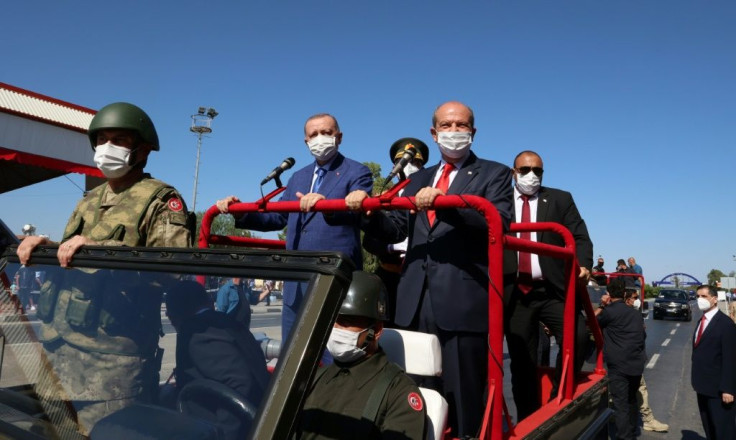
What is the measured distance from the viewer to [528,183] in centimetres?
427

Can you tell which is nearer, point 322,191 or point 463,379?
point 463,379

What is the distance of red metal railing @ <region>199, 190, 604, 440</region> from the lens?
2.30 metres

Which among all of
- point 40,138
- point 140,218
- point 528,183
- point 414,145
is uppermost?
point 40,138

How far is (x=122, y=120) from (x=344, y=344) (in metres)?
1.64

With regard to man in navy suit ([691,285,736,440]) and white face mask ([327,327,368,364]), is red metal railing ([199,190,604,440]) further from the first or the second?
man in navy suit ([691,285,736,440])

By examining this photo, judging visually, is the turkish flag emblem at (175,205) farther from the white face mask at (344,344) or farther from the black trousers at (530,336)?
the black trousers at (530,336)

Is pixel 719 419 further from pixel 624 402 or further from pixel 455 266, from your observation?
pixel 455 266

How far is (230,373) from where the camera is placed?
4.86ft

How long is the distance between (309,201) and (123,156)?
0.96 meters

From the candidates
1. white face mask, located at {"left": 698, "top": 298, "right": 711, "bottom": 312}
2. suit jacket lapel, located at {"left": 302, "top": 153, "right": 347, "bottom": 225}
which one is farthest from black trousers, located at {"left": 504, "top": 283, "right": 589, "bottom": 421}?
white face mask, located at {"left": 698, "top": 298, "right": 711, "bottom": 312}

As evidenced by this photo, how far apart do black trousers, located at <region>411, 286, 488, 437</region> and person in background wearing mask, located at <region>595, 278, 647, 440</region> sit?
5.05m

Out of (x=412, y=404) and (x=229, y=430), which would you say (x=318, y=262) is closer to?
(x=229, y=430)

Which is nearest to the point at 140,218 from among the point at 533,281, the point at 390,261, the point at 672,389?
the point at 390,261

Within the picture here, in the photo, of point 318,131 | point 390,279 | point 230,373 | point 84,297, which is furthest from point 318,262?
point 390,279
